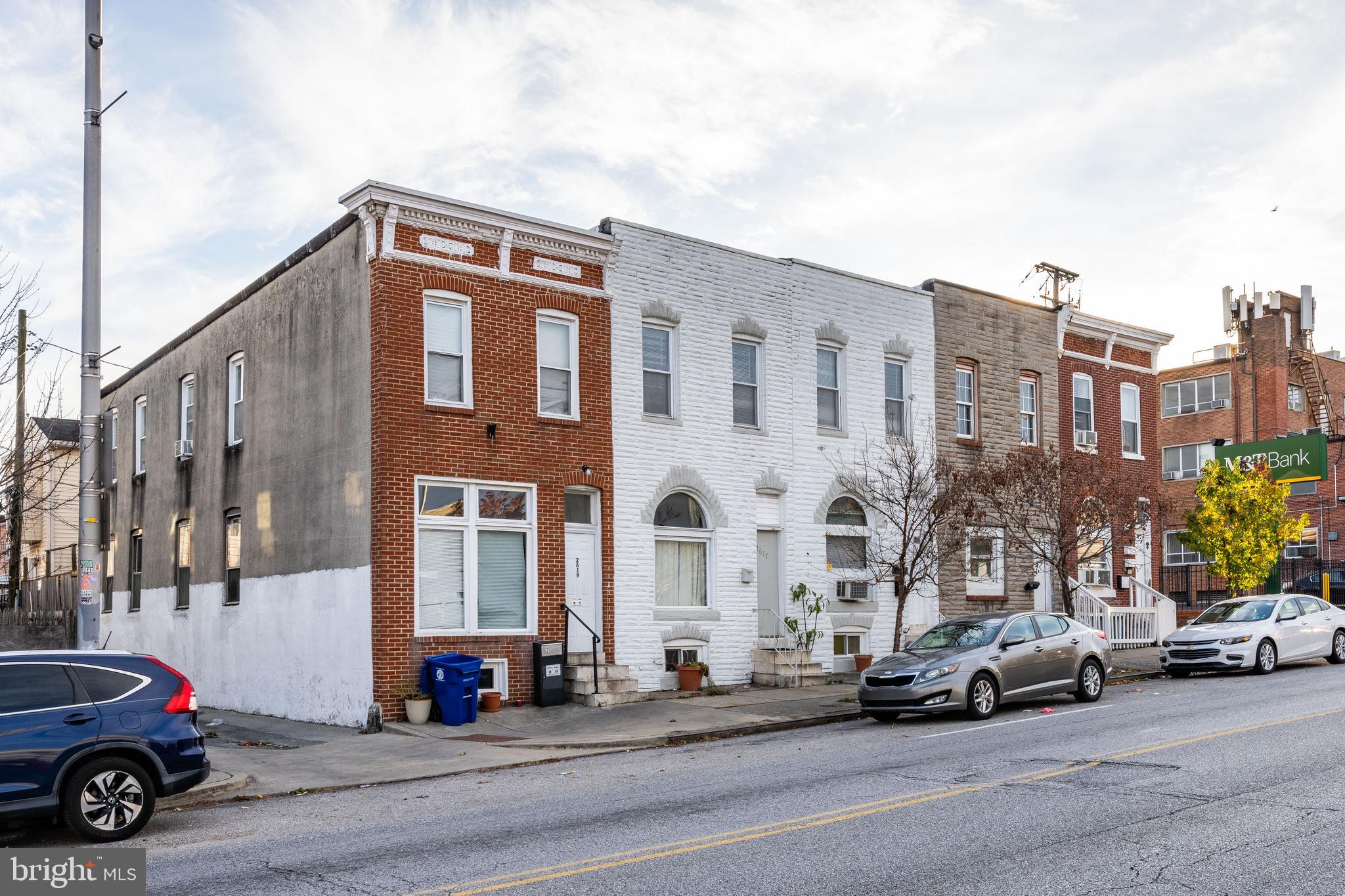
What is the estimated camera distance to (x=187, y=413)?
2552 centimetres

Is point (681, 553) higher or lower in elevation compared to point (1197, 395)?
lower

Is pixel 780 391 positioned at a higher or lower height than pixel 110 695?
higher

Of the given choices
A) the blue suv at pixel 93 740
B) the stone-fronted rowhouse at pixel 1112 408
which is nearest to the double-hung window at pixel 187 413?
the blue suv at pixel 93 740

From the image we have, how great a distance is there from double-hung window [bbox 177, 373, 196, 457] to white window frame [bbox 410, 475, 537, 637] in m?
Answer: 9.08

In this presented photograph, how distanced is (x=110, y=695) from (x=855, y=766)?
6994 millimetres

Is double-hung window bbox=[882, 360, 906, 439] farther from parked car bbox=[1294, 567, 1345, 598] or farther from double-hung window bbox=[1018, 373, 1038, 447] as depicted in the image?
parked car bbox=[1294, 567, 1345, 598]

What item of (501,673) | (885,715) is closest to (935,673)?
(885,715)

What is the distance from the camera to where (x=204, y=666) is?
23125mm

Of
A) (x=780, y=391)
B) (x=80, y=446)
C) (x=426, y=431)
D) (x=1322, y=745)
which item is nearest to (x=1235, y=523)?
(x=780, y=391)

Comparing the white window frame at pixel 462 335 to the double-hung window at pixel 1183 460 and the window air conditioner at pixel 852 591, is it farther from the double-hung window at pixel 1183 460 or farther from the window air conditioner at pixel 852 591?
the double-hung window at pixel 1183 460

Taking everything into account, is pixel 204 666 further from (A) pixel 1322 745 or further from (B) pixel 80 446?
(A) pixel 1322 745

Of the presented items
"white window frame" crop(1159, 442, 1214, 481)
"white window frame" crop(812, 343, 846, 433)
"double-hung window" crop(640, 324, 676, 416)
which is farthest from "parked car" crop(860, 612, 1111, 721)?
"white window frame" crop(1159, 442, 1214, 481)

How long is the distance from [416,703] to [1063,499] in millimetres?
12011

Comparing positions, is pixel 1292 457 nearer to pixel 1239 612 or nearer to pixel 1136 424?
pixel 1136 424
